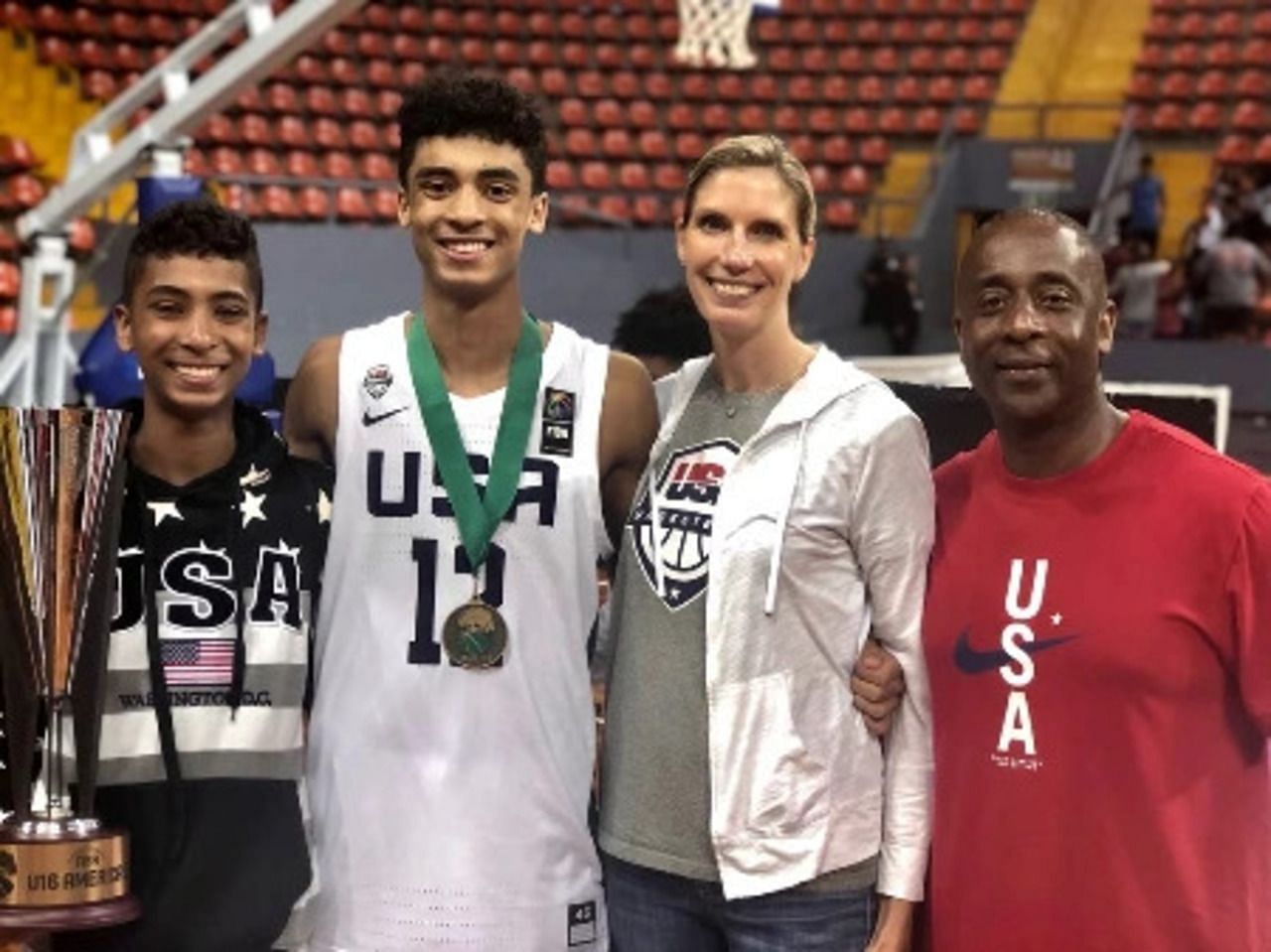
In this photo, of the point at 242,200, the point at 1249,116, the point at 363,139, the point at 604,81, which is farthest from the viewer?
the point at 604,81

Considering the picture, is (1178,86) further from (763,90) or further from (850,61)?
(763,90)

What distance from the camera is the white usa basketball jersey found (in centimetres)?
281

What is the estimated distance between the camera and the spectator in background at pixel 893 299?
15.2m

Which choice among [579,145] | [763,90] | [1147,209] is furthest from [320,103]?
[1147,209]

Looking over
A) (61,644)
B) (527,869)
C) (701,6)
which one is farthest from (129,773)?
(701,6)

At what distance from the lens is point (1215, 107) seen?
56.4ft

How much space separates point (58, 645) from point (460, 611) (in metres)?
0.59

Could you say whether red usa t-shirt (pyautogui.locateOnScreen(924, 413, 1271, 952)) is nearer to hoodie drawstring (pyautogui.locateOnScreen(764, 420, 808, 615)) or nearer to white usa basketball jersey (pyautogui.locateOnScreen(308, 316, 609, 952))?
hoodie drawstring (pyautogui.locateOnScreen(764, 420, 808, 615))

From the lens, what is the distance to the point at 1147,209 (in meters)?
15.2

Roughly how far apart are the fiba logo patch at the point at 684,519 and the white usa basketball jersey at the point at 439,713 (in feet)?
0.40

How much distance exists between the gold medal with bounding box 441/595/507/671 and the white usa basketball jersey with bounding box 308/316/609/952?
1 cm

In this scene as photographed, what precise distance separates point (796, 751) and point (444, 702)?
0.50 m

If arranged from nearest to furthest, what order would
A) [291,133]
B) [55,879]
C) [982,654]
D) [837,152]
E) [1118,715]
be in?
[55,879] → [1118,715] → [982,654] → [291,133] → [837,152]

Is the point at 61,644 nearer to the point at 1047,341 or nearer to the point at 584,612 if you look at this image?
the point at 584,612
